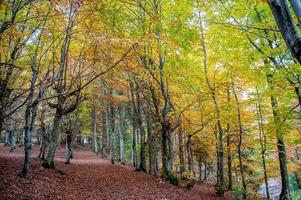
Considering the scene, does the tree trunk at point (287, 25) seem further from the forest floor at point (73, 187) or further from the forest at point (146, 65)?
the forest floor at point (73, 187)

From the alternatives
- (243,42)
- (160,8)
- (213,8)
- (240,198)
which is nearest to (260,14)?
(243,42)

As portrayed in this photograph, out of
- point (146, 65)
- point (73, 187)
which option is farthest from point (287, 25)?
point (146, 65)

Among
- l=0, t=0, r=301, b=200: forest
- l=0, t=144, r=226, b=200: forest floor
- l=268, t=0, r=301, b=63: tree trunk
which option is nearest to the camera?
l=268, t=0, r=301, b=63: tree trunk

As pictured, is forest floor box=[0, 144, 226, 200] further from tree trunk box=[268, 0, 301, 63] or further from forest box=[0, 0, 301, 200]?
tree trunk box=[268, 0, 301, 63]

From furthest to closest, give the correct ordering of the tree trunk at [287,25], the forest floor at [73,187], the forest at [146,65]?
the forest at [146,65] < the forest floor at [73,187] < the tree trunk at [287,25]

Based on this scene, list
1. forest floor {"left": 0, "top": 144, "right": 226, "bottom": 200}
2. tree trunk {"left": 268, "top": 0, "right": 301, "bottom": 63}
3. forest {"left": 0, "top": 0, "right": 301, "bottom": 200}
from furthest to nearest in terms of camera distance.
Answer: forest {"left": 0, "top": 0, "right": 301, "bottom": 200}
forest floor {"left": 0, "top": 144, "right": 226, "bottom": 200}
tree trunk {"left": 268, "top": 0, "right": 301, "bottom": 63}

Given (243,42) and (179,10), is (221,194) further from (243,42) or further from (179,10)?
(179,10)

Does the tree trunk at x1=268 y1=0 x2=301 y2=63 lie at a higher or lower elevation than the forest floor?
higher

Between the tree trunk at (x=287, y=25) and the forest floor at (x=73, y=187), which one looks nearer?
the tree trunk at (x=287, y=25)

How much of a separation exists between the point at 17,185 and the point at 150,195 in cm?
546

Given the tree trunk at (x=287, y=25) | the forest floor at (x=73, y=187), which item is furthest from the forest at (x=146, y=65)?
the tree trunk at (x=287, y=25)

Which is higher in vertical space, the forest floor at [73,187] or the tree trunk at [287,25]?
the tree trunk at [287,25]

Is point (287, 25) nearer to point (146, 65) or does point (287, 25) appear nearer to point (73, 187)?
point (73, 187)

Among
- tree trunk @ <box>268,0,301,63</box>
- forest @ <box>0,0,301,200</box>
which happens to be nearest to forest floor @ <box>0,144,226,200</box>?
forest @ <box>0,0,301,200</box>
